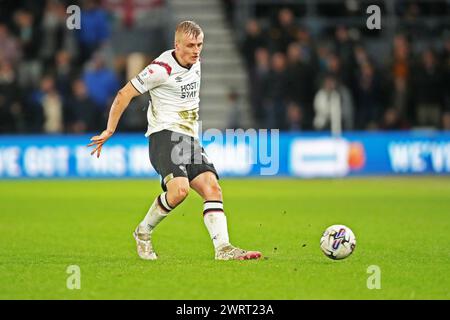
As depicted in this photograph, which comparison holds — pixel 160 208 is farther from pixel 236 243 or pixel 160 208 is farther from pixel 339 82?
pixel 339 82

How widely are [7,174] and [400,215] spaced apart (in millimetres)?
11155

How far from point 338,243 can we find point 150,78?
2368 millimetres

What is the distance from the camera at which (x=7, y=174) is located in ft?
79.4

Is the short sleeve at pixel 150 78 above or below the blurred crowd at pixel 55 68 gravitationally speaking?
below

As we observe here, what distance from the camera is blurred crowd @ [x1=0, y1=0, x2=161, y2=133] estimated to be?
25.0m

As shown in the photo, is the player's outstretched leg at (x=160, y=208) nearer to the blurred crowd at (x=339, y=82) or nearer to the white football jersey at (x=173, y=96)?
the white football jersey at (x=173, y=96)

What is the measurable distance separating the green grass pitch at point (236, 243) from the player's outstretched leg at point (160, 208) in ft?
0.68

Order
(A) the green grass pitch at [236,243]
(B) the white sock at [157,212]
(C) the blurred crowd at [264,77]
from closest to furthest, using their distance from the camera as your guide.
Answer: (A) the green grass pitch at [236,243]
(B) the white sock at [157,212]
(C) the blurred crowd at [264,77]

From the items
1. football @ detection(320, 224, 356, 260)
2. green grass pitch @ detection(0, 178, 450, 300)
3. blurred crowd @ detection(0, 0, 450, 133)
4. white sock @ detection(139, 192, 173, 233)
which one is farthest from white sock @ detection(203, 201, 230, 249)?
blurred crowd @ detection(0, 0, 450, 133)

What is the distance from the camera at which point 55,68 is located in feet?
85.0

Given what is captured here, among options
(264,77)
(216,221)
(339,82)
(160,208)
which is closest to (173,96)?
(160,208)

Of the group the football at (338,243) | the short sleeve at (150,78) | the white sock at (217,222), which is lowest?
the football at (338,243)

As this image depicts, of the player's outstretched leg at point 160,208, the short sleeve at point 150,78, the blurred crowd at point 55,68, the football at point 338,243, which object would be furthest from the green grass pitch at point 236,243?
the blurred crowd at point 55,68

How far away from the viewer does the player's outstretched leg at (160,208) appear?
33.7ft
